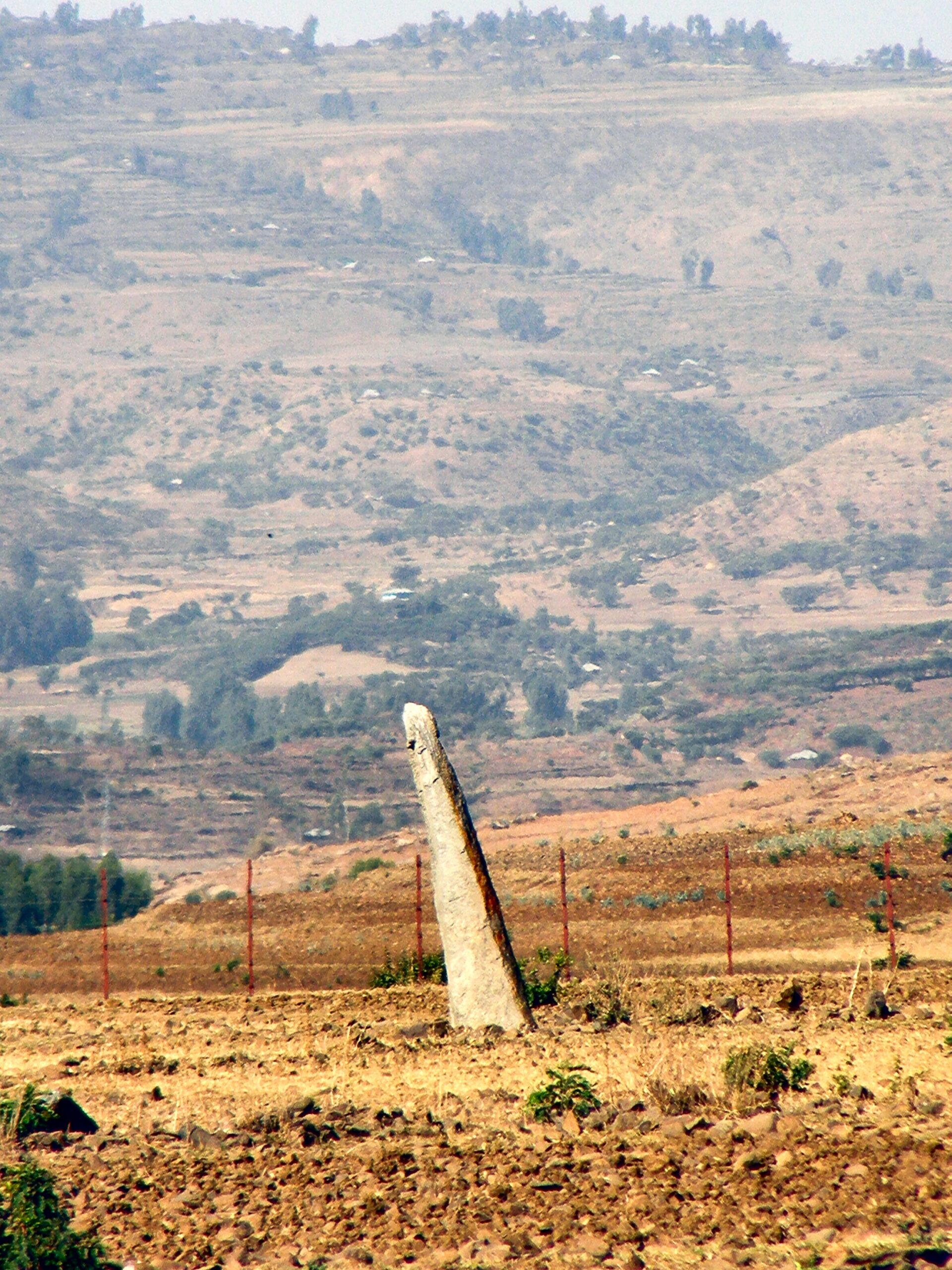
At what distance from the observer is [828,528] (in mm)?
114938

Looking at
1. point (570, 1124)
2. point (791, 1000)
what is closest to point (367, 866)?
point (791, 1000)

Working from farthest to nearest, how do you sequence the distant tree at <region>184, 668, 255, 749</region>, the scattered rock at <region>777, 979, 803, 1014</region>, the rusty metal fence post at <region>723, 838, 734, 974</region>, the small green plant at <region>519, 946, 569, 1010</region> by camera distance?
the distant tree at <region>184, 668, 255, 749</region>
the rusty metal fence post at <region>723, 838, 734, 974</region>
the small green plant at <region>519, 946, 569, 1010</region>
the scattered rock at <region>777, 979, 803, 1014</region>

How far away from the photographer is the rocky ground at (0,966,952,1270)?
7.03 metres

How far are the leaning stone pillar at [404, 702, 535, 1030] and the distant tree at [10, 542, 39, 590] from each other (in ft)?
345

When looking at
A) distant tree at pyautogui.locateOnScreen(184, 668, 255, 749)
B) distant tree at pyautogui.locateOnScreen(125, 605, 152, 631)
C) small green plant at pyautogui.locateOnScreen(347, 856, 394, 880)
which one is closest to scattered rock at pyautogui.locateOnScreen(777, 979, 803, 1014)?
small green plant at pyautogui.locateOnScreen(347, 856, 394, 880)

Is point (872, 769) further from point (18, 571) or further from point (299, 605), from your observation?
point (18, 571)

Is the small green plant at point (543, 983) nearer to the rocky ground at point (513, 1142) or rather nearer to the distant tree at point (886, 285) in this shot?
the rocky ground at point (513, 1142)

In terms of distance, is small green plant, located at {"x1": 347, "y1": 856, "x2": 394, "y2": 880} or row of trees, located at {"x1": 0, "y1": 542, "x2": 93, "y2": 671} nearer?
small green plant, located at {"x1": 347, "y1": 856, "x2": 394, "y2": 880}

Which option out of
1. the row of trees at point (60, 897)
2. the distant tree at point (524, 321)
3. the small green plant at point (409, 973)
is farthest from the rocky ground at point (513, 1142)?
the distant tree at point (524, 321)

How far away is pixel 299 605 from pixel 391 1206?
10090 centimetres

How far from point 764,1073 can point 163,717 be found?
79.6 metres

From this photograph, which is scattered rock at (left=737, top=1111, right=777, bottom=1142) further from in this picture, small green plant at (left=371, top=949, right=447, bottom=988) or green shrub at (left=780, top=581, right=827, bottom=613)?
green shrub at (left=780, top=581, right=827, bottom=613)

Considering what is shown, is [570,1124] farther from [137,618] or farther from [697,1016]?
[137,618]

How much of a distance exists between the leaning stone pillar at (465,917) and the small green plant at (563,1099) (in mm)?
2267
